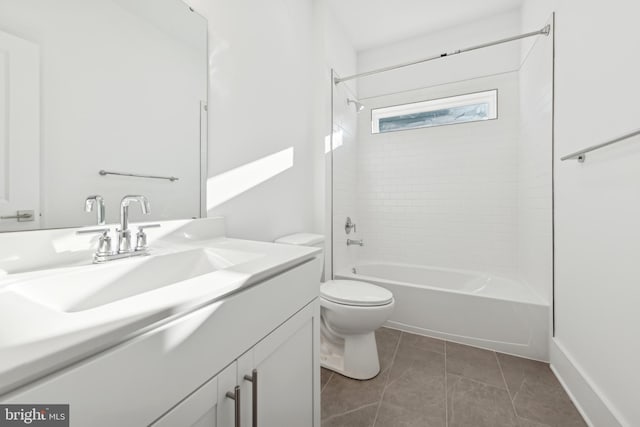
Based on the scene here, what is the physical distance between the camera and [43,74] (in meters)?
0.82

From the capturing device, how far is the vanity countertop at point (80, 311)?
34 cm

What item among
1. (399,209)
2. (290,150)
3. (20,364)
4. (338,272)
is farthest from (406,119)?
(20,364)

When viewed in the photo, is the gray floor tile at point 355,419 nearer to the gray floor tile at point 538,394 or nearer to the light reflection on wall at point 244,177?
the gray floor tile at point 538,394

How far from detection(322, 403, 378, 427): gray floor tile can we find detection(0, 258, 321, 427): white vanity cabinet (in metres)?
0.36

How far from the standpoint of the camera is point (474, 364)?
1775 millimetres

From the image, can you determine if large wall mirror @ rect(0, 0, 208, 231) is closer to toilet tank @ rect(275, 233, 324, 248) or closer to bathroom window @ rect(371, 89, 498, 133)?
toilet tank @ rect(275, 233, 324, 248)

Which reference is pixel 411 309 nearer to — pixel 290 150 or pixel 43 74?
pixel 290 150

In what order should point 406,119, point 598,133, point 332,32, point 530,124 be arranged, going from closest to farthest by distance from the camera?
point 598,133
point 530,124
point 332,32
point 406,119

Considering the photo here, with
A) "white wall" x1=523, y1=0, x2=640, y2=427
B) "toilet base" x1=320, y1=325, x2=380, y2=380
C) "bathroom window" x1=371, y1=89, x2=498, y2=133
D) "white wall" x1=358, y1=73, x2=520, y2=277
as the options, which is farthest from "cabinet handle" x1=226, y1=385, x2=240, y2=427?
"bathroom window" x1=371, y1=89, x2=498, y2=133

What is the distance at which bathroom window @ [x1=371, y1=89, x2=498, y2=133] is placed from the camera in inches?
104

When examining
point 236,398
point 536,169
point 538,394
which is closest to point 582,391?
point 538,394

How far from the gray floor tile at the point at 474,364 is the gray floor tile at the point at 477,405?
61 millimetres

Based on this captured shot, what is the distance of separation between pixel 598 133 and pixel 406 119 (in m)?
1.85

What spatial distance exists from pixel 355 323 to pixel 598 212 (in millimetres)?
1304
